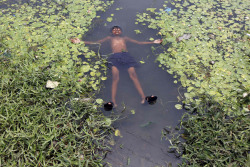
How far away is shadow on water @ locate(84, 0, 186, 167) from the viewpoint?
288 centimetres

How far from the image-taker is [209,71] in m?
3.90

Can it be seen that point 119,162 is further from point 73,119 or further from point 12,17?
point 12,17

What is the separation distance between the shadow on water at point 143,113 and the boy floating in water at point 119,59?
0.09m

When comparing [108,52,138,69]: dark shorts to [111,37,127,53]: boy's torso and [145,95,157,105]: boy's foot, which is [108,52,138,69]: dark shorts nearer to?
[111,37,127,53]: boy's torso

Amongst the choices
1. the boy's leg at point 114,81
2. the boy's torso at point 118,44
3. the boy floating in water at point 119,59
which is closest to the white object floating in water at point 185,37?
the boy floating in water at point 119,59

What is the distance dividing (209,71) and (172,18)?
2.12 metres

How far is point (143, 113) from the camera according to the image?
3359mm

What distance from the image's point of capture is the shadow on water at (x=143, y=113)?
2.88 m

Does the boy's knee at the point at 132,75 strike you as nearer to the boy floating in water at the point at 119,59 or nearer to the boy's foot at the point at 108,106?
the boy floating in water at the point at 119,59

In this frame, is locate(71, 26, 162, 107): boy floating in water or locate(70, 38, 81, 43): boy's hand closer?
locate(71, 26, 162, 107): boy floating in water

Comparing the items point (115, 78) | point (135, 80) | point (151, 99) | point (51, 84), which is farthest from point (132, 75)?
point (51, 84)

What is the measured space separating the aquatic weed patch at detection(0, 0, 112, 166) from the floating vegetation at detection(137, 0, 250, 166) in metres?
1.54

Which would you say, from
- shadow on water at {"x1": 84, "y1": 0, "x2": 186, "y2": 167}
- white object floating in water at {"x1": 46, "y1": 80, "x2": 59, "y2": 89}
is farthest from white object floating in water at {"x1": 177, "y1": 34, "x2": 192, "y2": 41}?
white object floating in water at {"x1": 46, "y1": 80, "x2": 59, "y2": 89}

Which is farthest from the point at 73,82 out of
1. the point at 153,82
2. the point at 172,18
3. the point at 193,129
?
the point at 172,18
